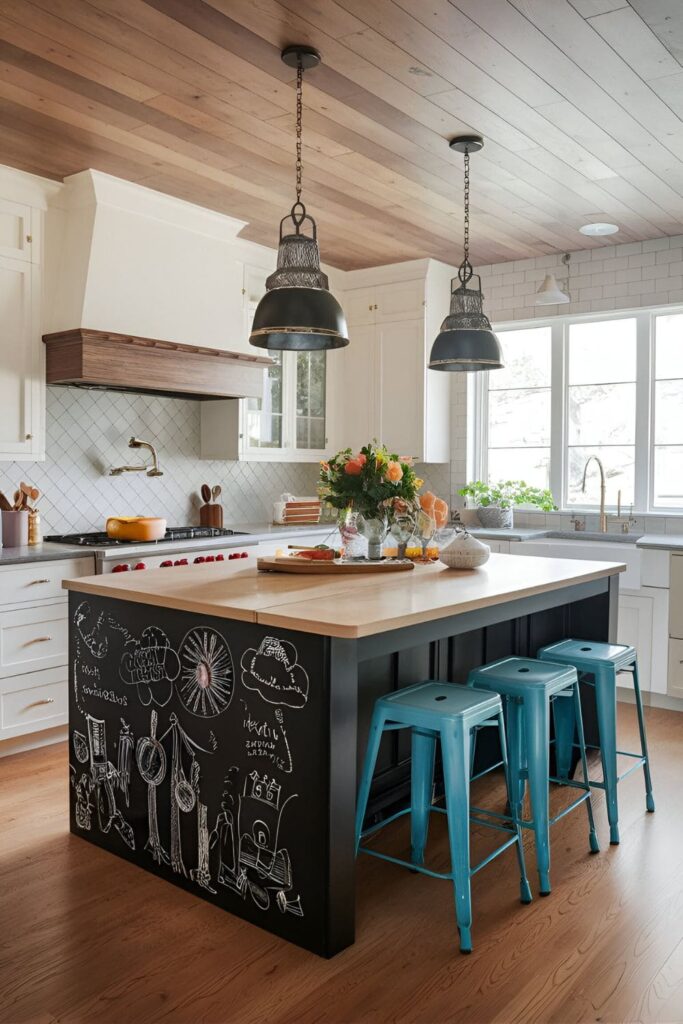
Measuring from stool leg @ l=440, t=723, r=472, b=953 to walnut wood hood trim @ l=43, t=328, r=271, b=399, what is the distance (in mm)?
2679

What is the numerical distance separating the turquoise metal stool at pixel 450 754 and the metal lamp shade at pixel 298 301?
121 centimetres

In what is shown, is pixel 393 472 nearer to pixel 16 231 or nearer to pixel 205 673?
pixel 205 673

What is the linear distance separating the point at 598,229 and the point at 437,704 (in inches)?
141

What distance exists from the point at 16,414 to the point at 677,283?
3917 millimetres

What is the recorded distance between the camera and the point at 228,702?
7.91 feet

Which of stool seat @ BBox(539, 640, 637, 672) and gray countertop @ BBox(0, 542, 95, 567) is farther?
gray countertop @ BBox(0, 542, 95, 567)

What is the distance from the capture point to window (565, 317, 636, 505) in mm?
5414

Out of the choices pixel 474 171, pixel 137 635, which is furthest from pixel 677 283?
pixel 137 635

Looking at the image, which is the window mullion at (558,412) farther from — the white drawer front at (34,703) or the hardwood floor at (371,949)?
the white drawer front at (34,703)

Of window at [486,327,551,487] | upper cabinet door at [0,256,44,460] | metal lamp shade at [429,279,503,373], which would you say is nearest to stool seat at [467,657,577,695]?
metal lamp shade at [429,279,503,373]

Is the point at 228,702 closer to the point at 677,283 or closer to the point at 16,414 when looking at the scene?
the point at 16,414

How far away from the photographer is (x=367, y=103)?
3.27 m

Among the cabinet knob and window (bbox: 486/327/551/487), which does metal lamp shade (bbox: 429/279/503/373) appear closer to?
window (bbox: 486/327/551/487)

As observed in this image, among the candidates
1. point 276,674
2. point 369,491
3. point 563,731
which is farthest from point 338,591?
point 563,731
